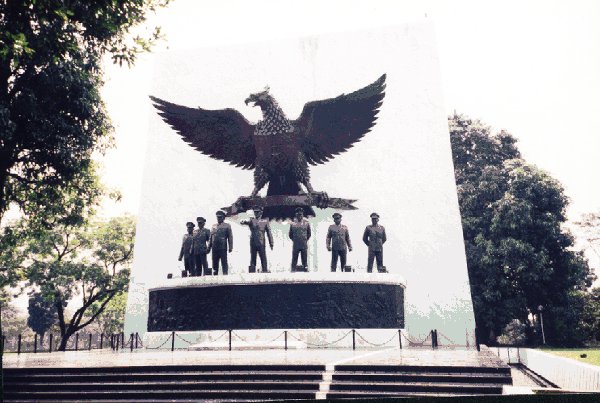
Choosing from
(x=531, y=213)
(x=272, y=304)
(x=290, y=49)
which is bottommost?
(x=272, y=304)

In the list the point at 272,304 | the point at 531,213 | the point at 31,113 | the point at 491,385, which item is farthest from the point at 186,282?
the point at 531,213

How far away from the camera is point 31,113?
534 inches

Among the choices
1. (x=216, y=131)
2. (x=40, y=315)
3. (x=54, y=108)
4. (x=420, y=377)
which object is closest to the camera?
(x=420, y=377)

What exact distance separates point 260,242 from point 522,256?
13.6m

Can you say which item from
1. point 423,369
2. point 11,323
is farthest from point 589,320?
point 11,323

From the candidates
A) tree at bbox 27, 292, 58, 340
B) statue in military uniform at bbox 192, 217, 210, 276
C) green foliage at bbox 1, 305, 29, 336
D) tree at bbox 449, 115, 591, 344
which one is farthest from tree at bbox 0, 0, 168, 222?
green foliage at bbox 1, 305, 29, 336

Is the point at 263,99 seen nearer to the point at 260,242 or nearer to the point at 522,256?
the point at 260,242

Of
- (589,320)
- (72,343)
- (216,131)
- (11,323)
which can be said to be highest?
(216,131)

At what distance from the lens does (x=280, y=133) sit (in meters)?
15.7

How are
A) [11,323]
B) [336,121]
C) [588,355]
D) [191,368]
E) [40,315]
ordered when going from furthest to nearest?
[11,323]
[40,315]
[336,121]
[588,355]
[191,368]

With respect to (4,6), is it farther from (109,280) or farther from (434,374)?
(109,280)

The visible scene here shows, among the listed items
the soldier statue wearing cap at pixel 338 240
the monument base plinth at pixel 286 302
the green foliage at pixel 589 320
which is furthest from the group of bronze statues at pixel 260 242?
the green foliage at pixel 589 320

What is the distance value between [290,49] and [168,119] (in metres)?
5.56

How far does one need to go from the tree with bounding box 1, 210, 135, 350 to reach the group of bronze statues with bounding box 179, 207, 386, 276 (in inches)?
476
